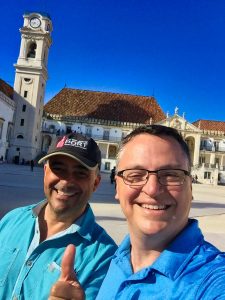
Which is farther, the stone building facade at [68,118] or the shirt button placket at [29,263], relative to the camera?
the stone building facade at [68,118]

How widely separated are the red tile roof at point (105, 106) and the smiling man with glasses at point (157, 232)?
6818 cm

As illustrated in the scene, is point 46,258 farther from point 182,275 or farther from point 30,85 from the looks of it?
point 30,85

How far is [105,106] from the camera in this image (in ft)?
242

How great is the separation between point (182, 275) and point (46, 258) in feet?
3.93

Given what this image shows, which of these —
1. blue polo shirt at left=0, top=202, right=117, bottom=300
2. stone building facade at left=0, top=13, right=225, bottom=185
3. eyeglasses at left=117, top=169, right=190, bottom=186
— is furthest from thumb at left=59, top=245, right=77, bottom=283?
stone building facade at left=0, top=13, right=225, bottom=185

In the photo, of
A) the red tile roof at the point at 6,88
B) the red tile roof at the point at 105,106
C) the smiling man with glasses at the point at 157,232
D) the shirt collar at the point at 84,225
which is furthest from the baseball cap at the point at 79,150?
the red tile roof at the point at 105,106

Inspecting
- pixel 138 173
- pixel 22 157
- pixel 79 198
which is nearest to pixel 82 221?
pixel 79 198

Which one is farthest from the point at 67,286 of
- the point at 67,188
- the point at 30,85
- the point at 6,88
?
the point at 6,88

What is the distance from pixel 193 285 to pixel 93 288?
41.5 inches

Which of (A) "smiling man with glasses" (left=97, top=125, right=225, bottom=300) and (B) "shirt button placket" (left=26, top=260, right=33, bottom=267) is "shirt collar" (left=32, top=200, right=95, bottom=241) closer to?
(B) "shirt button placket" (left=26, top=260, right=33, bottom=267)

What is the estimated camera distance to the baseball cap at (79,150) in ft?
9.39

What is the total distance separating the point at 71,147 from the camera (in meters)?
2.92

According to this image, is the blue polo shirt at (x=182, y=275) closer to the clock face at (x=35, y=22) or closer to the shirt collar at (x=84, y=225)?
the shirt collar at (x=84, y=225)

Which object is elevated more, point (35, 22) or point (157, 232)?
point (35, 22)
